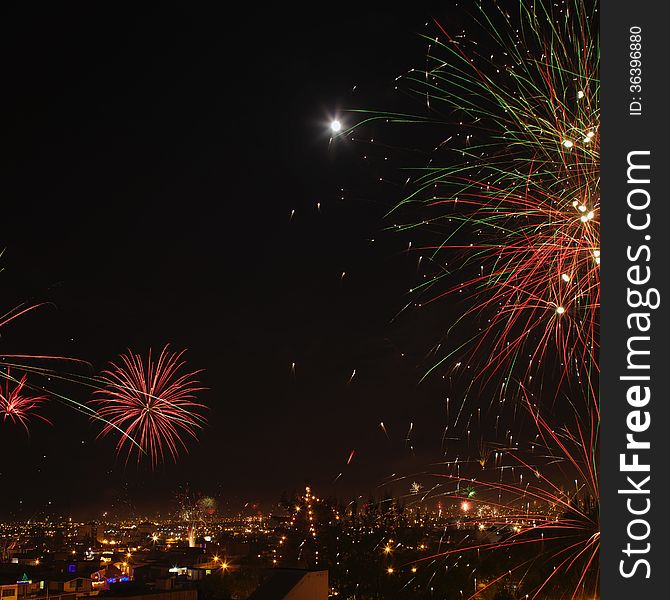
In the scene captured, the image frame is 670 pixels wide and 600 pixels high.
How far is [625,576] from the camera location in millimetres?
4000

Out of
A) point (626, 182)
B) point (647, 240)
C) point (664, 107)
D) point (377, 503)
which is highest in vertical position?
point (664, 107)

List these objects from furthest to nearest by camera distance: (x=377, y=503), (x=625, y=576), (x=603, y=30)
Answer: (x=377, y=503), (x=603, y=30), (x=625, y=576)

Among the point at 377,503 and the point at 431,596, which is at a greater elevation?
the point at 377,503

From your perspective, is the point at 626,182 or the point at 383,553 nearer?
the point at 626,182

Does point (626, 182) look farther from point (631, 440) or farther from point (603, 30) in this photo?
point (631, 440)

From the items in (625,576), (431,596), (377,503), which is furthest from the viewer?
(377,503)

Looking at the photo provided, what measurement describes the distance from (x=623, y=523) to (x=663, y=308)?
1.21m

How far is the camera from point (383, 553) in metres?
27.3

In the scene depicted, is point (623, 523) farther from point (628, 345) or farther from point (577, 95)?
point (577, 95)

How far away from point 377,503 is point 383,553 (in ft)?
18.7

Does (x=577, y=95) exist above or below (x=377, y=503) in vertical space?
above

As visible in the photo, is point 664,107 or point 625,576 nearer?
point 625,576

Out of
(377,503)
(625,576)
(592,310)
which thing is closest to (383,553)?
(377,503)

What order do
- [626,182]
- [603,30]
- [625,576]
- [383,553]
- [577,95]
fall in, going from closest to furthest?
[625,576]
[626,182]
[603,30]
[577,95]
[383,553]
